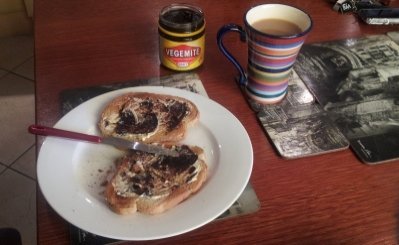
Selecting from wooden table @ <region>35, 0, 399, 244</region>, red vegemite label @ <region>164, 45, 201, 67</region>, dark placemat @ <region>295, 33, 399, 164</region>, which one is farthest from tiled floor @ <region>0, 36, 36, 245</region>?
dark placemat @ <region>295, 33, 399, 164</region>

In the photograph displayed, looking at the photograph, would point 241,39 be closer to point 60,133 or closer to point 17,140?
point 60,133

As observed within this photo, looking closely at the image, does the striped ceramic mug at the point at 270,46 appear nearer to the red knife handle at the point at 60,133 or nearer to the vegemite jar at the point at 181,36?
the vegemite jar at the point at 181,36

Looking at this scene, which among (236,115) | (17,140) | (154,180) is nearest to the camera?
(154,180)

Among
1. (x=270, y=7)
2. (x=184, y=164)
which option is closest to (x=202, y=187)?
(x=184, y=164)

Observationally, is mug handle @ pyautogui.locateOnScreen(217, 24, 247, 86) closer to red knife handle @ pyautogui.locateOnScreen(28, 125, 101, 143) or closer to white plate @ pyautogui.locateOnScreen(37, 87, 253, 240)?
white plate @ pyautogui.locateOnScreen(37, 87, 253, 240)

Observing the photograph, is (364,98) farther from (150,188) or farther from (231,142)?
(150,188)

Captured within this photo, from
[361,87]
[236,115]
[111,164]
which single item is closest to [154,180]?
[111,164]
